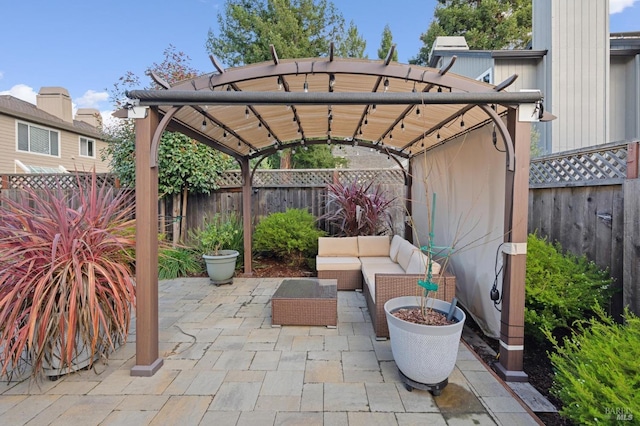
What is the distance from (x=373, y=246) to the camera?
5.08 meters

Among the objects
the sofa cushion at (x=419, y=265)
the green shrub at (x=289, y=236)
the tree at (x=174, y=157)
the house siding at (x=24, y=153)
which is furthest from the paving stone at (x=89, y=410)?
the house siding at (x=24, y=153)

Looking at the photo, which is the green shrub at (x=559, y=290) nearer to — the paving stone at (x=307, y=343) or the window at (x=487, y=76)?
the paving stone at (x=307, y=343)

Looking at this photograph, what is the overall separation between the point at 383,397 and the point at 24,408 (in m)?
2.29

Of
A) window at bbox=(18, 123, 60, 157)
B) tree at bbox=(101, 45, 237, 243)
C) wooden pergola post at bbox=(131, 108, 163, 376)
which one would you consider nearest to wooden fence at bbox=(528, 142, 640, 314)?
wooden pergola post at bbox=(131, 108, 163, 376)

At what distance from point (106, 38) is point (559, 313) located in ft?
40.2

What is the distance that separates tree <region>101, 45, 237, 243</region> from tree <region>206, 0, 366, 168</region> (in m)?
3.01

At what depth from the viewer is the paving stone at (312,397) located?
2.05 metres

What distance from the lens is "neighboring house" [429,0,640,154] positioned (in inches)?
255

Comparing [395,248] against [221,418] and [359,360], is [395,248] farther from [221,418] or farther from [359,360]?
[221,418]

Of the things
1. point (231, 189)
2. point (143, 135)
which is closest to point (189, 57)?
point (231, 189)

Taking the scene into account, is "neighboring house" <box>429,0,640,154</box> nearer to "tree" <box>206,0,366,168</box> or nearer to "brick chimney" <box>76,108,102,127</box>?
"tree" <box>206,0,366,168</box>

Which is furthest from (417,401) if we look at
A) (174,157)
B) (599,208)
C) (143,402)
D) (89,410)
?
(174,157)

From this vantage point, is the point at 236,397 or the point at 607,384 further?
the point at 236,397

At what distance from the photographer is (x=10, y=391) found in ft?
7.42
